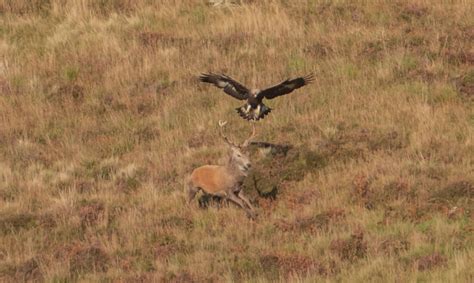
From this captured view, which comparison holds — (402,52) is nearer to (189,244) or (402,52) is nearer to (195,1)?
(195,1)

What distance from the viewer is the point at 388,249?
15.5 m

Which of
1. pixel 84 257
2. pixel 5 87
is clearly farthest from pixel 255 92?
pixel 5 87

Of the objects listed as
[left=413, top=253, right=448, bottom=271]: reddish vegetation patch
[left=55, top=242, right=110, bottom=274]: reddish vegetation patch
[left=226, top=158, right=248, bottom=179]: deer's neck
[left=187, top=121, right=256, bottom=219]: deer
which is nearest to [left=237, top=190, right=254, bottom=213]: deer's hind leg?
[left=187, top=121, right=256, bottom=219]: deer

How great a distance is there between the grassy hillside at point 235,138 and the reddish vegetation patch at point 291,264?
0.10 feet

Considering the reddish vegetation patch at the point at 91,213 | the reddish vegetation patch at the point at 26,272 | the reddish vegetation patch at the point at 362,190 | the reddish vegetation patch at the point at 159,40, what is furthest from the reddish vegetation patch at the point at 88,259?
the reddish vegetation patch at the point at 159,40

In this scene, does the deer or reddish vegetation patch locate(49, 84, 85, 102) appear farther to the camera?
reddish vegetation patch locate(49, 84, 85, 102)

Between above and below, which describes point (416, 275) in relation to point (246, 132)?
above

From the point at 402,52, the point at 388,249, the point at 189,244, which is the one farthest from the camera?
the point at 402,52

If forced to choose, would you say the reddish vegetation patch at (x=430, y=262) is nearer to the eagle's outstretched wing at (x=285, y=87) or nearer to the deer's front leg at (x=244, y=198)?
the deer's front leg at (x=244, y=198)

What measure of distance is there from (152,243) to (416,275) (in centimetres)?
433

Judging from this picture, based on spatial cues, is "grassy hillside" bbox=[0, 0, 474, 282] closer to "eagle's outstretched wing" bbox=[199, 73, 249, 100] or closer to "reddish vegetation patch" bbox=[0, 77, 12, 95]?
"reddish vegetation patch" bbox=[0, 77, 12, 95]

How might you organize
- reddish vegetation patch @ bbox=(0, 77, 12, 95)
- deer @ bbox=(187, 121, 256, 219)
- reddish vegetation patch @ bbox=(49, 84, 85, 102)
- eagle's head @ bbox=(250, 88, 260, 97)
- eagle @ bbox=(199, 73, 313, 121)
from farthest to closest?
reddish vegetation patch @ bbox=(0, 77, 12, 95) < reddish vegetation patch @ bbox=(49, 84, 85, 102) < eagle's head @ bbox=(250, 88, 260, 97) < eagle @ bbox=(199, 73, 313, 121) < deer @ bbox=(187, 121, 256, 219)

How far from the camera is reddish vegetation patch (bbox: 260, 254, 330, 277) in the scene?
15.1 metres

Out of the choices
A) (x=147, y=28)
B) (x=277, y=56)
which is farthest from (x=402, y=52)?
(x=147, y=28)
